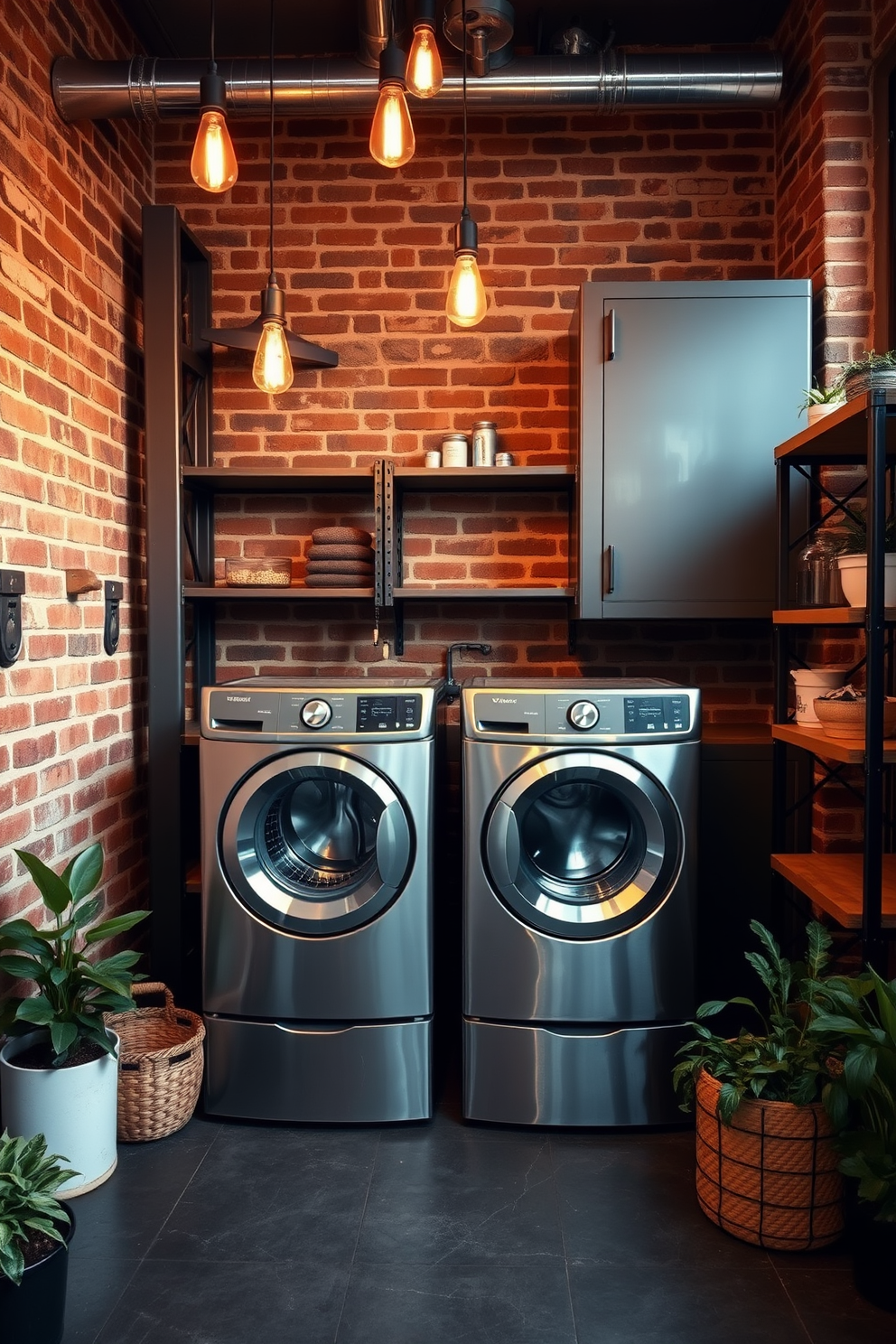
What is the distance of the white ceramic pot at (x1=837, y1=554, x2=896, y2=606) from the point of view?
198 cm

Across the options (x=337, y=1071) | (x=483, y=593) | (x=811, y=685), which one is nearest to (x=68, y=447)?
(x=483, y=593)

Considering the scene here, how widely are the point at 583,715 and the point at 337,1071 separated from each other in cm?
105

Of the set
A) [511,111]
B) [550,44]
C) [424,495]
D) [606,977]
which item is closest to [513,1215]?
[606,977]

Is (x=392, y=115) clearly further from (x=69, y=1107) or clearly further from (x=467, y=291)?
(x=69, y=1107)

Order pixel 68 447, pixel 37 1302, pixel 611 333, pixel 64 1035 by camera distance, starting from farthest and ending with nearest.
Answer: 1. pixel 611 333
2. pixel 68 447
3. pixel 64 1035
4. pixel 37 1302

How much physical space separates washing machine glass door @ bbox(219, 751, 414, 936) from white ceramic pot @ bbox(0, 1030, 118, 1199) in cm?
48

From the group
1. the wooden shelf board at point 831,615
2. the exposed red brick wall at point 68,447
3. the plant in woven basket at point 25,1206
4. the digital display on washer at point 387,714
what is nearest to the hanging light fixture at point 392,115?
the exposed red brick wall at point 68,447

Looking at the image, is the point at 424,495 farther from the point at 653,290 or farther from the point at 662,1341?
the point at 662,1341

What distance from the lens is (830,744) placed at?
1971 mm

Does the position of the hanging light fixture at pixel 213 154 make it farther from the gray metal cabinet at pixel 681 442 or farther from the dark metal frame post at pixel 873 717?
the dark metal frame post at pixel 873 717

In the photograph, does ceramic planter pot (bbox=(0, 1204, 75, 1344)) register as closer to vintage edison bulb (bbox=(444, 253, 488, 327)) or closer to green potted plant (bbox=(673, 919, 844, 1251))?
green potted plant (bbox=(673, 919, 844, 1251))

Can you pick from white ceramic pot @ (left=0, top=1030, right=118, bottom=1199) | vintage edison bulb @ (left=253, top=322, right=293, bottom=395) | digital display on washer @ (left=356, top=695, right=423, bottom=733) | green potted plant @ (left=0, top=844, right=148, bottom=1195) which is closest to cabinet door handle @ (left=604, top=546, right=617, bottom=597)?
digital display on washer @ (left=356, top=695, right=423, bottom=733)

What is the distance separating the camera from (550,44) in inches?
113

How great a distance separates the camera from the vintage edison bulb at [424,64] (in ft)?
5.77
